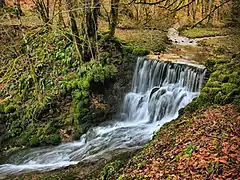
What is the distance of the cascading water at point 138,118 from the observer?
930cm

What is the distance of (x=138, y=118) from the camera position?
36.4 ft

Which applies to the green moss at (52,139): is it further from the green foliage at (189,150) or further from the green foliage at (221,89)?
the green foliage at (189,150)

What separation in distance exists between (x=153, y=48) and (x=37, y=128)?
6156 millimetres

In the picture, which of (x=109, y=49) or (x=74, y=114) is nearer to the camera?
(x=74, y=114)

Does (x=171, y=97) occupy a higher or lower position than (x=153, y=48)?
lower

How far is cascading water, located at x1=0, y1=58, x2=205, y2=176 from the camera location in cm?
930

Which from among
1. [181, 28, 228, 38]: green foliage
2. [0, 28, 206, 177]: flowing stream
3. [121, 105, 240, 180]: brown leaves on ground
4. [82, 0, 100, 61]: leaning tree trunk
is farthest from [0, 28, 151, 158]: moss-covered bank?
[181, 28, 228, 38]: green foliage

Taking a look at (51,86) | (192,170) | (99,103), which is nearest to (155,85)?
(99,103)

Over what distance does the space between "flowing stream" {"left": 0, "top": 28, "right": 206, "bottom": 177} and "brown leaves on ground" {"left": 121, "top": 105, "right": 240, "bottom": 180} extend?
2497 millimetres

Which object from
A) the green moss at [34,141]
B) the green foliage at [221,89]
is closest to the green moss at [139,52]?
the green foliage at [221,89]

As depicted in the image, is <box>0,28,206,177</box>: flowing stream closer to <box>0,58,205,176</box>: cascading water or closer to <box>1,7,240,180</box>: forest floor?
<box>0,58,205,176</box>: cascading water

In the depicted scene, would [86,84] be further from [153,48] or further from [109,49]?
[153,48]

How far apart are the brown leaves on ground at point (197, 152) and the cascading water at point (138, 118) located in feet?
8.15

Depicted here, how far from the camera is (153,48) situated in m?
14.2
